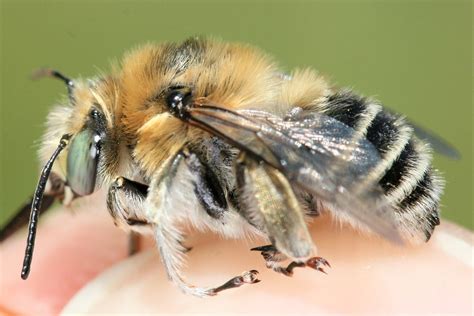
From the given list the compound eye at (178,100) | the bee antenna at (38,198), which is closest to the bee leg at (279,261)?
the compound eye at (178,100)

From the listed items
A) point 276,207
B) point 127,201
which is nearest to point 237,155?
point 276,207

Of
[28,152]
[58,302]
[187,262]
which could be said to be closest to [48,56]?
[28,152]

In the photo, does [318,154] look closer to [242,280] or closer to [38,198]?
[242,280]

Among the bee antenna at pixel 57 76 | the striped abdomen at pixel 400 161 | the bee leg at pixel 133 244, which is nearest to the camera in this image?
the striped abdomen at pixel 400 161

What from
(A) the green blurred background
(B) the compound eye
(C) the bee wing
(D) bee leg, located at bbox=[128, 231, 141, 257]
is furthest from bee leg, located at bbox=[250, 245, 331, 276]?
(A) the green blurred background

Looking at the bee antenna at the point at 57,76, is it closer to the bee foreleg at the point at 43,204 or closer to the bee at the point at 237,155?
the bee at the point at 237,155

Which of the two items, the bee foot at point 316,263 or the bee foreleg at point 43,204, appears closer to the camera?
the bee foot at point 316,263

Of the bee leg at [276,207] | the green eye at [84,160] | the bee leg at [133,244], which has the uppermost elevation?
the bee leg at [276,207]

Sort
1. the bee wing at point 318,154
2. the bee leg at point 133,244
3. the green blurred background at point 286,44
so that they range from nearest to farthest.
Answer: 1. the bee wing at point 318,154
2. the bee leg at point 133,244
3. the green blurred background at point 286,44
